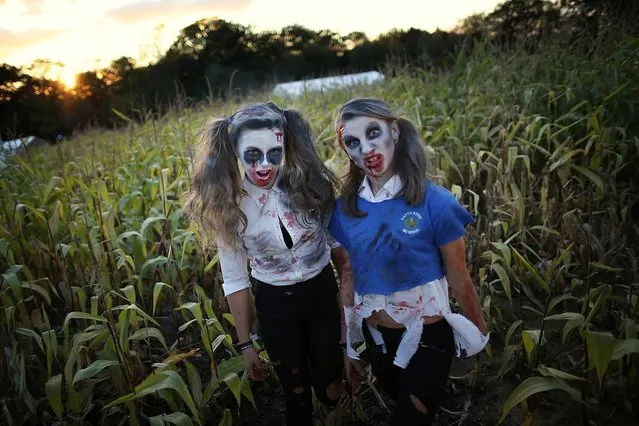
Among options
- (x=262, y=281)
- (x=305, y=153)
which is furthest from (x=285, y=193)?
(x=262, y=281)

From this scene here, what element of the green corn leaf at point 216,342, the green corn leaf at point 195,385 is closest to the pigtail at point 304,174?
the green corn leaf at point 216,342

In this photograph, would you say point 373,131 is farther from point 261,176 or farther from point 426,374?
point 426,374

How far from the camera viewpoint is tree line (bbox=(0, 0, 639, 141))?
472 centimetres

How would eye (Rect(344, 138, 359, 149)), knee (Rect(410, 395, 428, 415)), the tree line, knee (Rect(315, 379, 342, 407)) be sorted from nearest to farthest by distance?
knee (Rect(410, 395, 428, 415))
eye (Rect(344, 138, 359, 149))
knee (Rect(315, 379, 342, 407))
the tree line

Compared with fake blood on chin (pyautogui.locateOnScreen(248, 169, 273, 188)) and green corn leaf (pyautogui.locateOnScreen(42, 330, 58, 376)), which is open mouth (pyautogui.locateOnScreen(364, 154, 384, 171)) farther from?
green corn leaf (pyautogui.locateOnScreen(42, 330, 58, 376))

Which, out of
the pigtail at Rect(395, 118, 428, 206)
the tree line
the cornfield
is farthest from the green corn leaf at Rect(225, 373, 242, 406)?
the tree line

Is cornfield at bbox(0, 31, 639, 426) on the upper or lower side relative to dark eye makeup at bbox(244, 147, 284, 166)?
lower

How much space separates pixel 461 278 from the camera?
1.32 m

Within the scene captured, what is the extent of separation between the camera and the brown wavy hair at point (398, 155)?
132 centimetres

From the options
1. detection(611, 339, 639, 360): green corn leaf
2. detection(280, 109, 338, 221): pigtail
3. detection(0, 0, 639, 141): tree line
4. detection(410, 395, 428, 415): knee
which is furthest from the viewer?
detection(0, 0, 639, 141): tree line

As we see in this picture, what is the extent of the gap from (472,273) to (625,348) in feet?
3.68

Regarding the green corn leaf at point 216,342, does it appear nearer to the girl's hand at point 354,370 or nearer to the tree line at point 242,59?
the girl's hand at point 354,370

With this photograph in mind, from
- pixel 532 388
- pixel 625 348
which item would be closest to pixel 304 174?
pixel 532 388

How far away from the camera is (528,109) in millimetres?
3213
